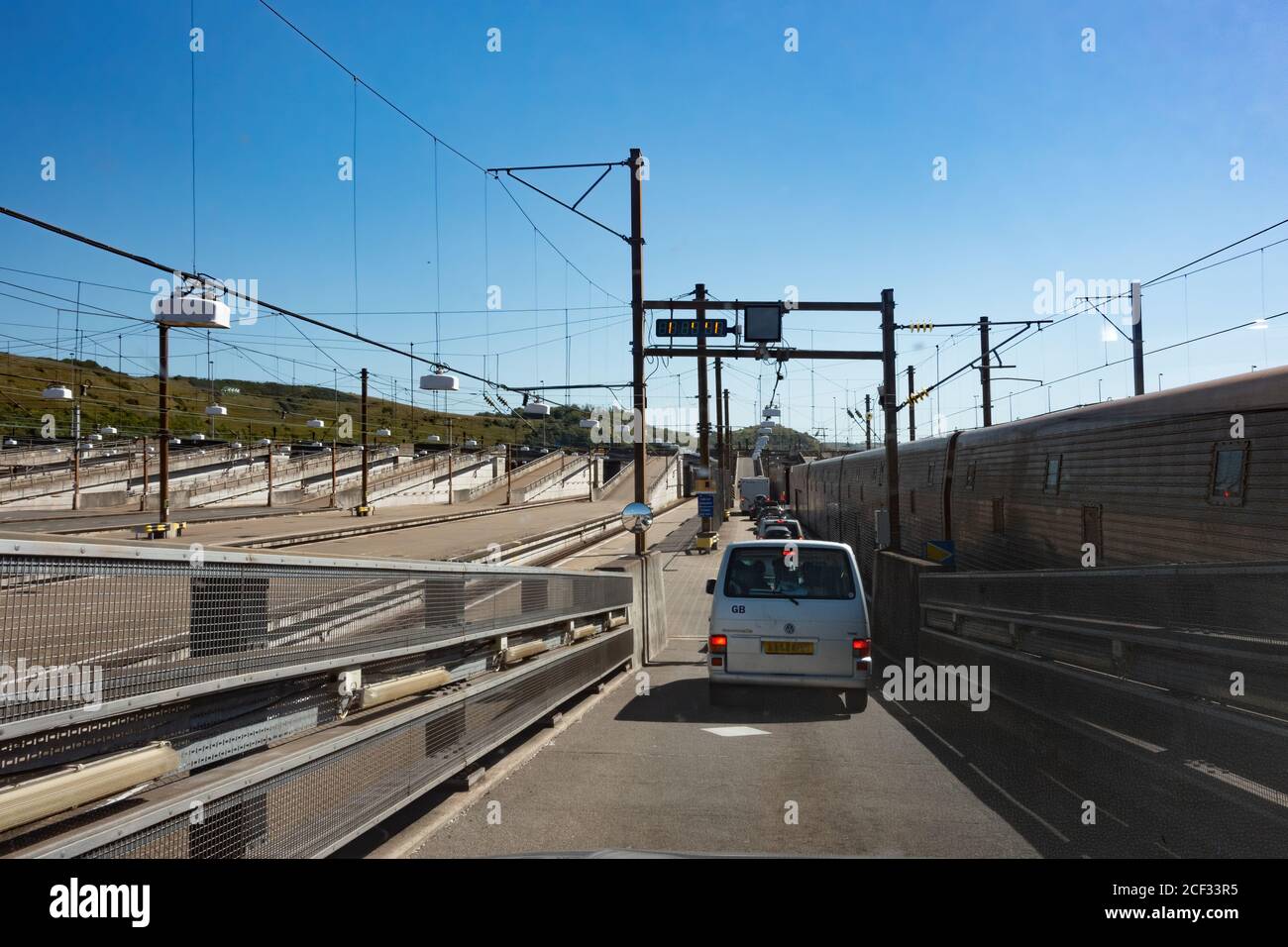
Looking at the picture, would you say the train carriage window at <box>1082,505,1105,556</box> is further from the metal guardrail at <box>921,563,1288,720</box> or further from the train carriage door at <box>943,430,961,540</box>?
the train carriage door at <box>943,430,961,540</box>

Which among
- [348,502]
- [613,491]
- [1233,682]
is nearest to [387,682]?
[1233,682]

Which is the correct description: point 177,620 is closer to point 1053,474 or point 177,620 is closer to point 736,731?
point 736,731

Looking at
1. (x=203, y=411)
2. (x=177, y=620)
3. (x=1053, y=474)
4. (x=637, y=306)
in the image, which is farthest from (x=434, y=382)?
(x=203, y=411)

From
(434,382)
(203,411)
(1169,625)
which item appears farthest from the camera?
(203,411)

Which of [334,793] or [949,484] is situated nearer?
[334,793]

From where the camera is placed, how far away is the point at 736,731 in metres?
9.84

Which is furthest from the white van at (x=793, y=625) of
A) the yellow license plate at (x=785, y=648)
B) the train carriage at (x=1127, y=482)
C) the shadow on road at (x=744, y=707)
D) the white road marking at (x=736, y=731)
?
the train carriage at (x=1127, y=482)

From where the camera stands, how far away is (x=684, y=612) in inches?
953

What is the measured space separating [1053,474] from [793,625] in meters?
6.85

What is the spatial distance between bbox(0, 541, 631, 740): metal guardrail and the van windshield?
17.6ft

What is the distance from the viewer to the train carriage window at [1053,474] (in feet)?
50.0

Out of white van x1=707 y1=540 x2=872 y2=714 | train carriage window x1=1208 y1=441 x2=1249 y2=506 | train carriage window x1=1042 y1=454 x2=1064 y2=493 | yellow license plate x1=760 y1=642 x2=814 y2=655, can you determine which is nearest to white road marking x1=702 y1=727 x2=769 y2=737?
white van x1=707 y1=540 x2=872 y2=714
